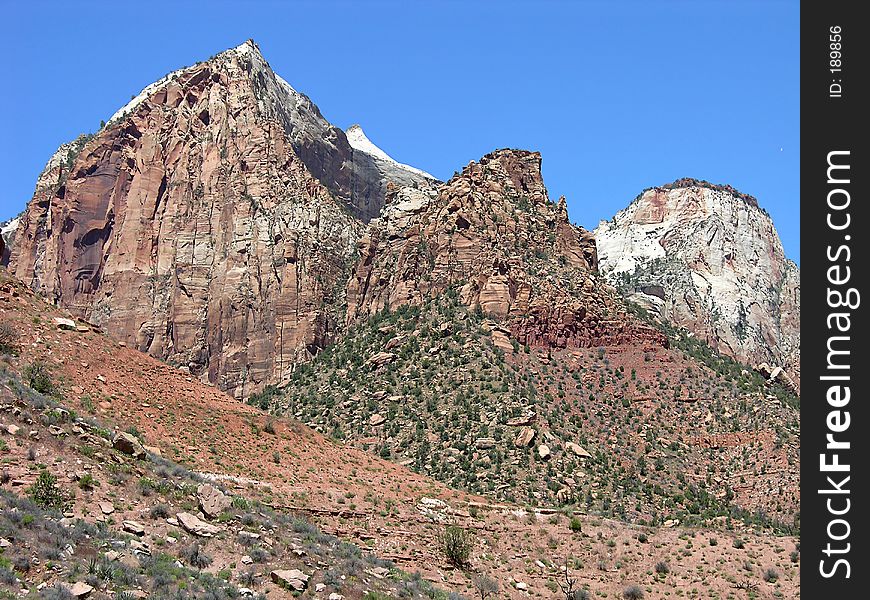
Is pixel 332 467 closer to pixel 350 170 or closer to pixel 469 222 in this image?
pixel 469 222

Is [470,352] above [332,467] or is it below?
above

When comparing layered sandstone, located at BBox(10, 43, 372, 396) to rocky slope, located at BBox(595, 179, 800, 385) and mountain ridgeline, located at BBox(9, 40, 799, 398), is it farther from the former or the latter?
rocky slope, located at BBox(595, 179, 800, 385)

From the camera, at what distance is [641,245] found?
168m

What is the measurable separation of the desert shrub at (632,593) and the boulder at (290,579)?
687 inches

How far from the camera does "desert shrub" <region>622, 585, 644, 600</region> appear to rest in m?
37.2

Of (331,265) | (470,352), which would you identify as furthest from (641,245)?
(470,352)

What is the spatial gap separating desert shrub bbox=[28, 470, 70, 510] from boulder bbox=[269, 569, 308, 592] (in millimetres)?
5691

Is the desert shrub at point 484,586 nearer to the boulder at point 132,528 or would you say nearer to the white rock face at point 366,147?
the boulder at point 132,528

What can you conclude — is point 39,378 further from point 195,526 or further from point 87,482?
point 195,526

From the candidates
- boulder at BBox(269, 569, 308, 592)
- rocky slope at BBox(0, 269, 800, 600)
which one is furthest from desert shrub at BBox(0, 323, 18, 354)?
boulder at BBox(269, 569, 308, 592)

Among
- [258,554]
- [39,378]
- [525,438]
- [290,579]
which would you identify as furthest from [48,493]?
[525,438]

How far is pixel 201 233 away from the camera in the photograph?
107 m

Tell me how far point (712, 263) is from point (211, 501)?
146044 millimetres
